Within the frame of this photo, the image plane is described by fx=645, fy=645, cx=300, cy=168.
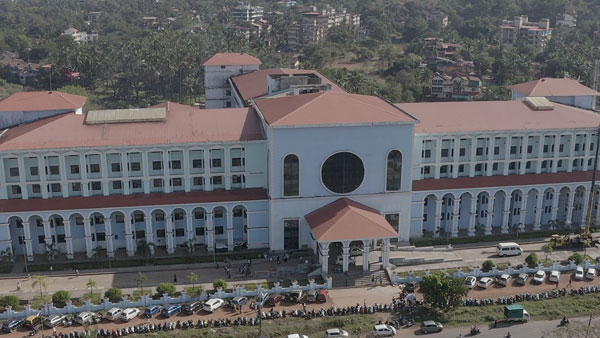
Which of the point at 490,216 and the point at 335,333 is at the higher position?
the point at 490,216

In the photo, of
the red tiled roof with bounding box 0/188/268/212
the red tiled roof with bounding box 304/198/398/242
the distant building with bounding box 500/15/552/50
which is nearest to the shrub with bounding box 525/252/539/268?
the red tiled roof with bounding box 304/198/398/242

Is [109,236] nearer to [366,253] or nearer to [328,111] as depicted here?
[328,111]

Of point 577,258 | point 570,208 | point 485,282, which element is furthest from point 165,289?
point 570,208

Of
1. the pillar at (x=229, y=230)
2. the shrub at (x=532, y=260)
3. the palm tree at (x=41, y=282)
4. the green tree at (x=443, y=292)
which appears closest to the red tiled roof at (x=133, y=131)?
the pillar at (x=229, y=230)

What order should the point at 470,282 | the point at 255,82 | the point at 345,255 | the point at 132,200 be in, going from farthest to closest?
1. the point at 255,82
2. the point at 132,200
3. the point at 345,255
4. the point at 470,282

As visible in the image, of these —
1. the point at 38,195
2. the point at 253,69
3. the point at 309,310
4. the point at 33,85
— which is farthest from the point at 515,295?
the point at 33,85
